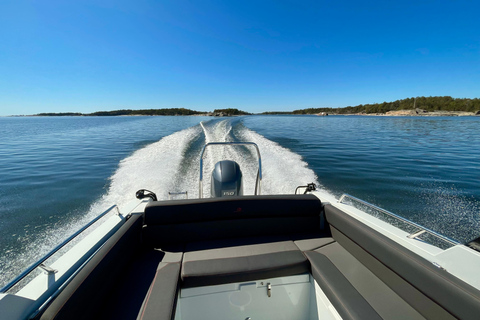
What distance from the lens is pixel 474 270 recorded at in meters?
1.10

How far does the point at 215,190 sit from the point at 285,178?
239 cm

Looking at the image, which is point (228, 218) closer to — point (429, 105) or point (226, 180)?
point (226, 180)

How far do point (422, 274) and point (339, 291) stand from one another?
0.49m

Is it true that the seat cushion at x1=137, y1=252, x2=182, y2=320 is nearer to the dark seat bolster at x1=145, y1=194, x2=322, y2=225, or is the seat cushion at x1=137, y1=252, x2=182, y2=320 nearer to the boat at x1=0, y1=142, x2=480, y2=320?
the boat at x1=0, y1=142, x2=480, y2=320

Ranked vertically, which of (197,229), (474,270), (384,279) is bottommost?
(384,279)

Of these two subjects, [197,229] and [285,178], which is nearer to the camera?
[197,229]

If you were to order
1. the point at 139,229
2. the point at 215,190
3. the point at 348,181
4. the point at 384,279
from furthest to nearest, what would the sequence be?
the point at 348,181
the point at 215,190
the point at 139,229
the point at 384,279

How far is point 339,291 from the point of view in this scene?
132 cm

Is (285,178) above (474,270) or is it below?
below

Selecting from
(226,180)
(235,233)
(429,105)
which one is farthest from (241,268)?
(429,105)

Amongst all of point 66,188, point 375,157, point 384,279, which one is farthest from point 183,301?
point 375,157

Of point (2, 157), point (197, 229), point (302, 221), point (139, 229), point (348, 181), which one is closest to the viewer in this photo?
point (139, 229)

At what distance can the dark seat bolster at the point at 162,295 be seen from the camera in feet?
3.77

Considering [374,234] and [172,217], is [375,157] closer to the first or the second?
[374,234]
